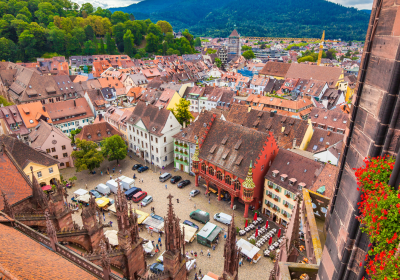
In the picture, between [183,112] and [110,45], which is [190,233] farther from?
[110,45]

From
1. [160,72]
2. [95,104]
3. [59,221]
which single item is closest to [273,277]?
[59,221]

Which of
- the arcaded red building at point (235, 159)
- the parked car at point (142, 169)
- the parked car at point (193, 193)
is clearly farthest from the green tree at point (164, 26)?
the parked car at point (193, 193)

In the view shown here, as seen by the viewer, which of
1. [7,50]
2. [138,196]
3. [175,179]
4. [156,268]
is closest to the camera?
[156,268]

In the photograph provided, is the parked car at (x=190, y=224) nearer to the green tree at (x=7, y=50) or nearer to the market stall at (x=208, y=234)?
the market stall at (x=208, y=234)

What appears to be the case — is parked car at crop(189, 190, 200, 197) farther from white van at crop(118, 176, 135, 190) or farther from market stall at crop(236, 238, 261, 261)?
market stall at crop(236, 238, 261, 261)

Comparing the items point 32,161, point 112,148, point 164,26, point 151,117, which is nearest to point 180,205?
point 112,148

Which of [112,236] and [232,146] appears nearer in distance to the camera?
[112,236]
